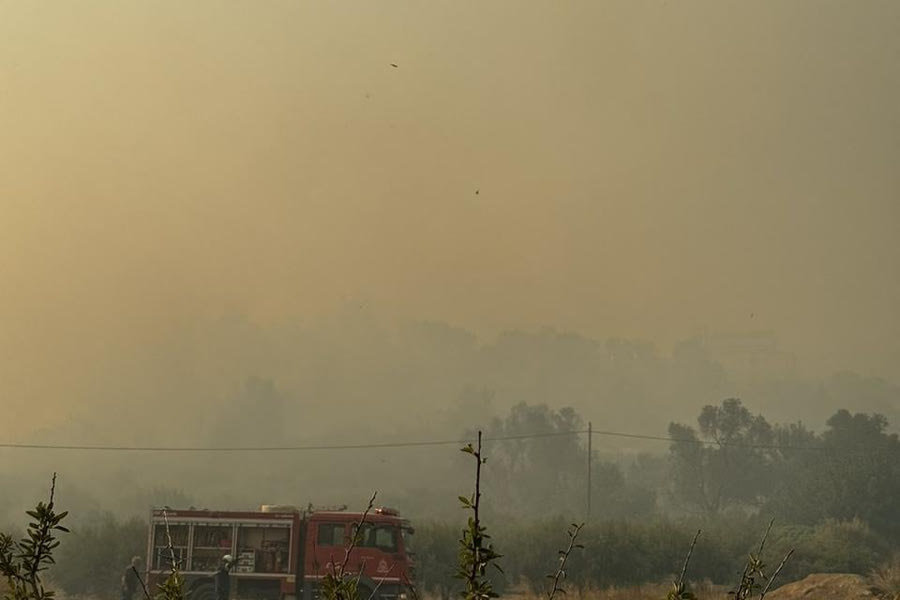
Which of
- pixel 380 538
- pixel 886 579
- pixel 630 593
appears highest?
pixel 380 538

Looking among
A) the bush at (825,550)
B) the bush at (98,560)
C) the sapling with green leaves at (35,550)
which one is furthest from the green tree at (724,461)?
the sapling with green leaves at (35,550)

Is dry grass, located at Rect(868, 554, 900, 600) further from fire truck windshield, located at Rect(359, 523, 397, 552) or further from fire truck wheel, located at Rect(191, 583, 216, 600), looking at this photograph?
fire truck wheel, located at Rect(191, 583, 216, 600)

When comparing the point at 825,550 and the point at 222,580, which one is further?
the point at 825,550

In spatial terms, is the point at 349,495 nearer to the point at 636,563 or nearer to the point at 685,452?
the point at 685,452

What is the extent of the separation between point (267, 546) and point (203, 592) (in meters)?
2.02

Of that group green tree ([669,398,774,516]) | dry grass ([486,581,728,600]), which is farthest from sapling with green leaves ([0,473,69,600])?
green tree ([669,398,774,516])

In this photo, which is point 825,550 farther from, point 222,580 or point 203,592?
point 222,580

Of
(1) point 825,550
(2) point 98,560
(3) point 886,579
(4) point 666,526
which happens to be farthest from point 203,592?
(1) point 825,550

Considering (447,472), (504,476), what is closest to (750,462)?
(504,476)

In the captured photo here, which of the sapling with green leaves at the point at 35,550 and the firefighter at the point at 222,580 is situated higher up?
the sapling with green leaves at the point at 35,550

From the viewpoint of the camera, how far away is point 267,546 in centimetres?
3228

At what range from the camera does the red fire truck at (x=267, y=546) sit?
31766 millimetres

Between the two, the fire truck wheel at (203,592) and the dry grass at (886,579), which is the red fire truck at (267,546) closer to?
the fire truck wheel at (203,592)

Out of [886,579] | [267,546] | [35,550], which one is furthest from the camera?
[886,579]
